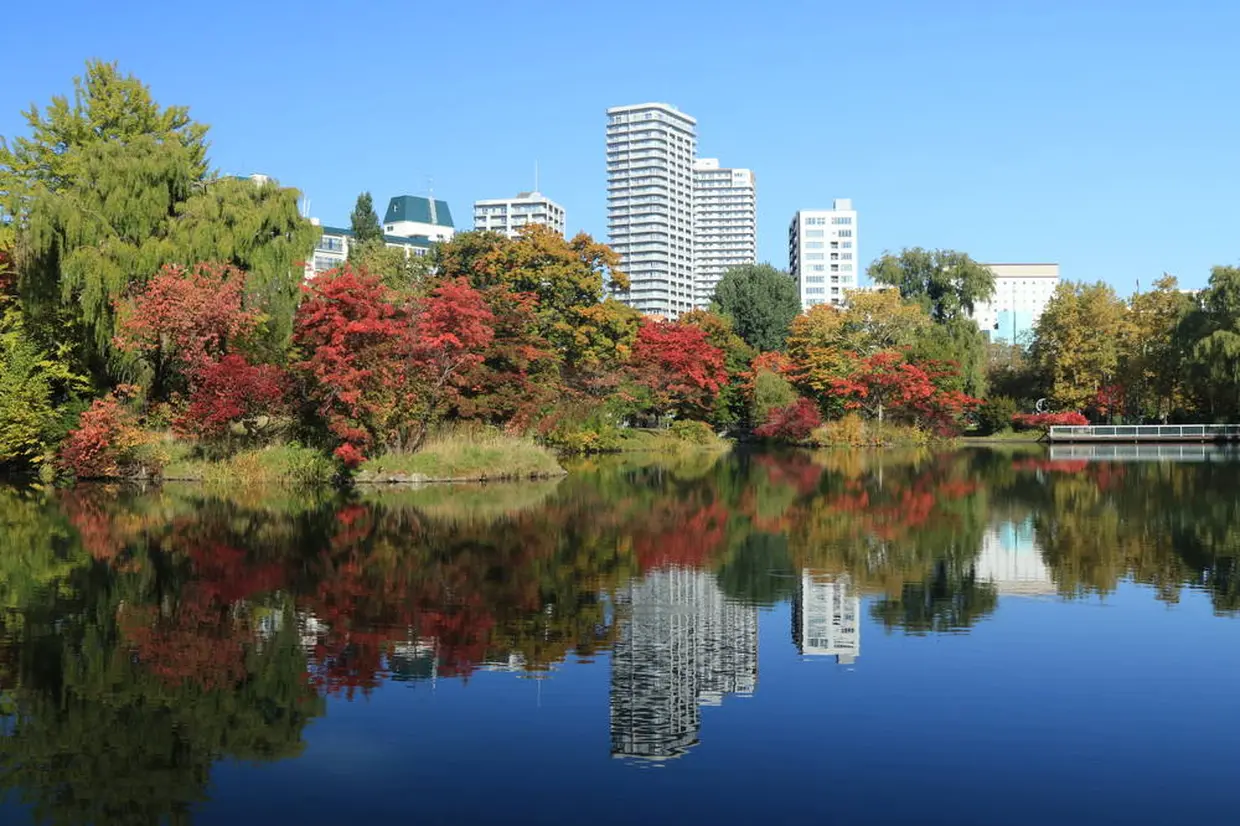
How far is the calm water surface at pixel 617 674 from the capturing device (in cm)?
675

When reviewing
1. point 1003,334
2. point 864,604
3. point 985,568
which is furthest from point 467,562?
point 1003,334

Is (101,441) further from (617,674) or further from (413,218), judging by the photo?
(413,218)

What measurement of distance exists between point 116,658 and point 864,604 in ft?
25.0

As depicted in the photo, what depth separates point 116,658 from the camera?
10.1m

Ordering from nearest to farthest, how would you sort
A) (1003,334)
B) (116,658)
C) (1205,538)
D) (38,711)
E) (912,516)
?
(38,711) < (116,658) < (1205,538) < (912,516) < (1003,334)

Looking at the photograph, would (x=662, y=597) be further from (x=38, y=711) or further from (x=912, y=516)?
(x=912, y=516)

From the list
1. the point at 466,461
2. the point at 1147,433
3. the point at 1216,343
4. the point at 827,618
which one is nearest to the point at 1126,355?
the point at 1147,433

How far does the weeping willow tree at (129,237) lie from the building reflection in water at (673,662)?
22419 millimetres

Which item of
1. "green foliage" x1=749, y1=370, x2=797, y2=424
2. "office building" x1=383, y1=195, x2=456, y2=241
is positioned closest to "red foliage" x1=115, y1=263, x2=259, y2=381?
"green foliage" x1=749, y1=370, x2=797, y2=424

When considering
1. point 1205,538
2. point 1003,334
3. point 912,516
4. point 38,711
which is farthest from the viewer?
point 1003,334

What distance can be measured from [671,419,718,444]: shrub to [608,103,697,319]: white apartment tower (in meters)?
127

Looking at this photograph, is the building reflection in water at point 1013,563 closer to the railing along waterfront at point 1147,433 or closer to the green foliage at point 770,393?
the green foliage at point 770,393

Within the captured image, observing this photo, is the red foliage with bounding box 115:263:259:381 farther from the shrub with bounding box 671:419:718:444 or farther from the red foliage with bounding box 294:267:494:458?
the shrub with bounding box 671:419:718:444

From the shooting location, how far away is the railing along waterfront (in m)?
60.8
